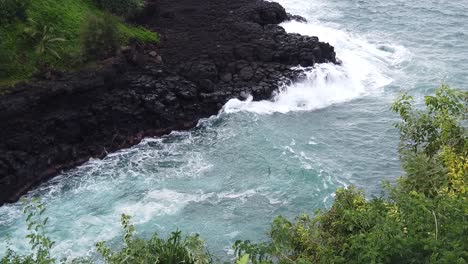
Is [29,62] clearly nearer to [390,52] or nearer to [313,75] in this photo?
[313,75]

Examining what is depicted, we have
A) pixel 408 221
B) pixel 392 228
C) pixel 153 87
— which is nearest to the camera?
pixel 392 228

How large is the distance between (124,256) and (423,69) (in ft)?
110

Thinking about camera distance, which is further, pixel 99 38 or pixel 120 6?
pixel 120 6

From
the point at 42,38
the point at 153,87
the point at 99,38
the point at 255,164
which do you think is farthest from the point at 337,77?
the point at 42,38

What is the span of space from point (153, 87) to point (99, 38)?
449 centimetres

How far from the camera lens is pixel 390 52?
4372 centimetres

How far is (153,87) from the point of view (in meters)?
33.0

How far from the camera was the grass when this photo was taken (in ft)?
97.1

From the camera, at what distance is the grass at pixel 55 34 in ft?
97.1

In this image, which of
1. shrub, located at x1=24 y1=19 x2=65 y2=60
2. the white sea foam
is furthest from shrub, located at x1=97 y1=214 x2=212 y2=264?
the white sea foam

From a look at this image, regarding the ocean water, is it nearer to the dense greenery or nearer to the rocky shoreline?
the rocky shoreline

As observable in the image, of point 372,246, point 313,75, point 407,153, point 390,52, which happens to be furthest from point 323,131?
point 372,246

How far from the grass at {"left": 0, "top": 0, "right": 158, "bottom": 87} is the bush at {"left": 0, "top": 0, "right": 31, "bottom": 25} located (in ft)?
1.23

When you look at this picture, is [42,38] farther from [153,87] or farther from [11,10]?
[153,87]
